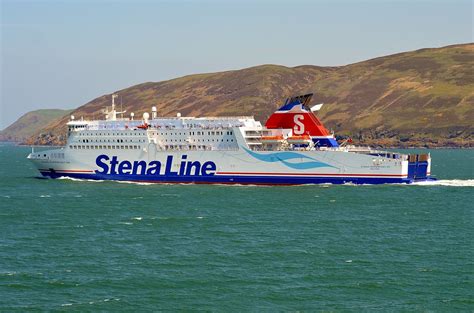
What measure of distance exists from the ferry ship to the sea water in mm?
7199

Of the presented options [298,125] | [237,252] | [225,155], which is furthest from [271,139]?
[237,252]

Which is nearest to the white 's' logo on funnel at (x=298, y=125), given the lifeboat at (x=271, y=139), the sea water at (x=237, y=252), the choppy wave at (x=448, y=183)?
the lifeboat at (x=271, y=139)

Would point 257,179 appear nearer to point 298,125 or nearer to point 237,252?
point 298,125

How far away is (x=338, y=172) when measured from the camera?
6200 cm

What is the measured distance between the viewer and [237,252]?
33.3 metres

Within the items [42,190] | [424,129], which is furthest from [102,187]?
[424,129]

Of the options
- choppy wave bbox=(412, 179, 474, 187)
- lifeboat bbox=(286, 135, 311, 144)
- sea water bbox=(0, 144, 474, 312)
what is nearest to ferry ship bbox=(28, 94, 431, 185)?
lifeboat bbox=(286, 135, 311, 144)

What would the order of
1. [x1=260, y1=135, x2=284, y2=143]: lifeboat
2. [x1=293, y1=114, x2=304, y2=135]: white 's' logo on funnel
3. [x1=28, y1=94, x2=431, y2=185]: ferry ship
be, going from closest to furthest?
[x1=28, y1=94, x2=431, y2=185]: ferry ship < [x1=260, y1=135, x2=284, y2=143]: lifeboat < [x1=293, y1=114, x2=304, y2=135]: white 's' logo on funnel

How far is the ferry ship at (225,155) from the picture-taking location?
204 feet

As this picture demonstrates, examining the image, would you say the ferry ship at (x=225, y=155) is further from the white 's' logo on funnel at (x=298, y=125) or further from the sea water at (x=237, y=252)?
the sea water at (x=237, y=252)

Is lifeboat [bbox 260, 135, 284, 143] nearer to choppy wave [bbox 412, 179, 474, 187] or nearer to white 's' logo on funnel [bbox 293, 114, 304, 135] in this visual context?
white 's' logo on funnel [bbox 293, 114, 304, 135]

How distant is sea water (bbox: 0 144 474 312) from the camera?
26141 millimetres

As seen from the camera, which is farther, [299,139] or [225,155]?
[299,139]

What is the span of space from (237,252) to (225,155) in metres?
30.3
